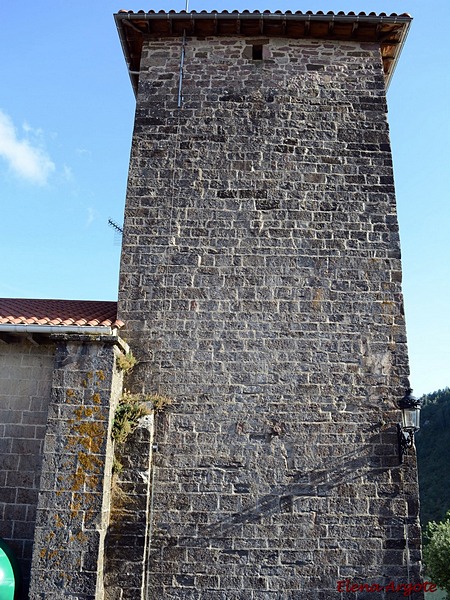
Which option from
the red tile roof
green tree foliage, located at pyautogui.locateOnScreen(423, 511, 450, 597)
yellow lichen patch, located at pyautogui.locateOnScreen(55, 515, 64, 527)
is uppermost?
the red tile roof

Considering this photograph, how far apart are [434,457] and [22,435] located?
23.9 metres

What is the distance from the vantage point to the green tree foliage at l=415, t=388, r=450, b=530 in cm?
2248

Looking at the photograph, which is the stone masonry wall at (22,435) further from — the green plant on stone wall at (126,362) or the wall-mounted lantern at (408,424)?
the wall-mounted lantern at (408,424)

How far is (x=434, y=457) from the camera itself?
2588 cm

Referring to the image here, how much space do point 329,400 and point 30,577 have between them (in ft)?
11.7

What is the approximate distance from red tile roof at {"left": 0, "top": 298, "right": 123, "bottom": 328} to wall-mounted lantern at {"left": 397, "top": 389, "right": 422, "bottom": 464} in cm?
344

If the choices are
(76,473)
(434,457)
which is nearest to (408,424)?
(76,473)

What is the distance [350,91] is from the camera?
7.79 m

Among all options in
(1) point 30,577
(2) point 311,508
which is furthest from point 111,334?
(2) point 311,508

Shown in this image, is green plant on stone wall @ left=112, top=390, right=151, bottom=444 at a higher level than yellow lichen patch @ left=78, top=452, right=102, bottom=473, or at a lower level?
higher

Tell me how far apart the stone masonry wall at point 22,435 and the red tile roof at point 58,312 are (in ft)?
1.09

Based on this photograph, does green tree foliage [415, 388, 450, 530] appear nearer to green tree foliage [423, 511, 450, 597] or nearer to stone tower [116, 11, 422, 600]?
green tree foliage [423, 511, 450, 597]

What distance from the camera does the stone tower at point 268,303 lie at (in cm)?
588

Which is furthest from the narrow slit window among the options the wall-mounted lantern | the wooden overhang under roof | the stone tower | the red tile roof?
the wall-mounted lantern
